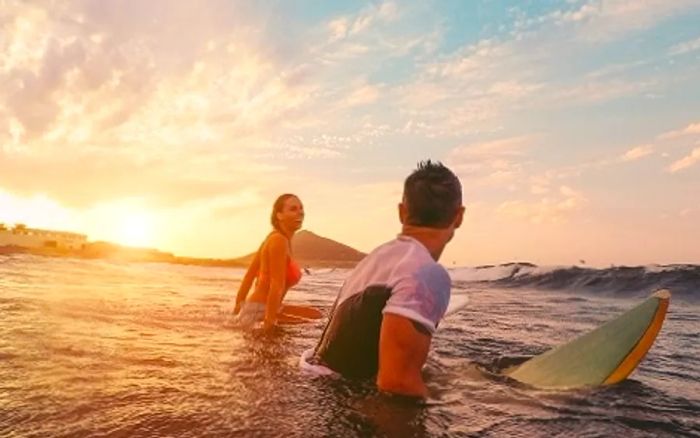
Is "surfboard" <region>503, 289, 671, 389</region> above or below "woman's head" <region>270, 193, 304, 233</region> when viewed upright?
below

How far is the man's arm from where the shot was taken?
2.89 metres

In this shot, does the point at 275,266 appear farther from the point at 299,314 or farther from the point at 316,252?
the point at 316,252

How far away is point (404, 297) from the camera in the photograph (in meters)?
2.95

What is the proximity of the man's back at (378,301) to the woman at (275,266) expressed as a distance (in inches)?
164

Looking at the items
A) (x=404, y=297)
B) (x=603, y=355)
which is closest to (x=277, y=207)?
(x=603, y=355)

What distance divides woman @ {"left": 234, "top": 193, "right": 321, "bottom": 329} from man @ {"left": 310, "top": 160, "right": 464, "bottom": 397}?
13.9 ft

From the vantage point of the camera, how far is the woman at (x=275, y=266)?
790 centimetres

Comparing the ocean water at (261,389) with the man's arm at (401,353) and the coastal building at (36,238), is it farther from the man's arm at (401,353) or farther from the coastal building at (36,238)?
the coastal building at (36,238)

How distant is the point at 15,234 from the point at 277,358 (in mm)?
54066

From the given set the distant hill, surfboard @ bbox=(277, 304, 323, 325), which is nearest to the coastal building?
the distant hill

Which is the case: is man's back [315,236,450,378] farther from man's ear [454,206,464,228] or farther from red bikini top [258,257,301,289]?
red bikini top [258,257,301,289]

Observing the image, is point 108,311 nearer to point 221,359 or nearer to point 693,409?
point 221,359

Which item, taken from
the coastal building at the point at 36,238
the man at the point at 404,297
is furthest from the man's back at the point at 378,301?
the coastal building at the point at 36,238

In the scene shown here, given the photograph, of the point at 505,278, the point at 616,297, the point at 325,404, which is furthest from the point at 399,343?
the point at 505,278
